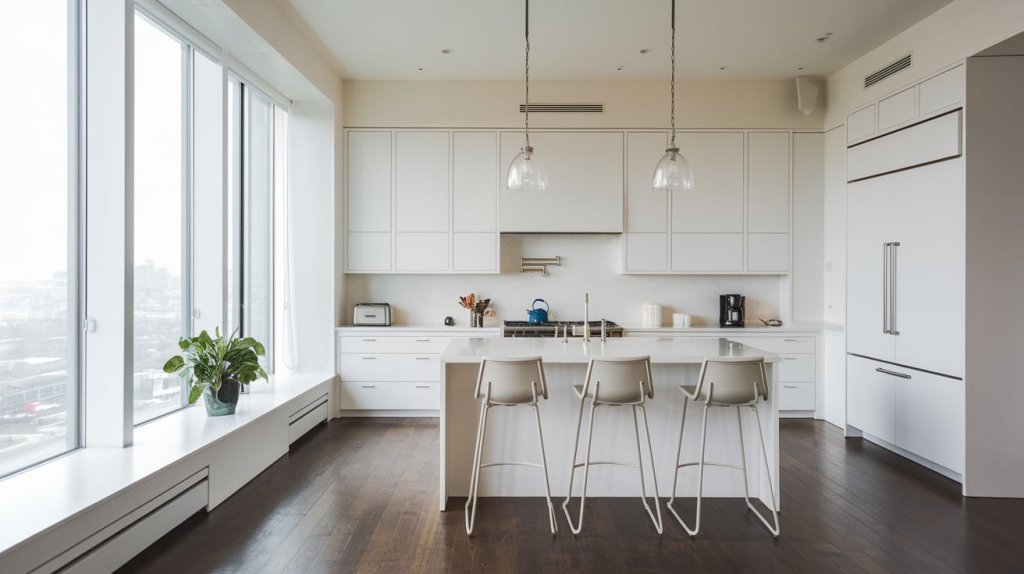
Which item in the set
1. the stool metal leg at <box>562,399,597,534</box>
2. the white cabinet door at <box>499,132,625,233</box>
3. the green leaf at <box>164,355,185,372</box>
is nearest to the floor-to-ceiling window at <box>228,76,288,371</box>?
the green leaf at <box>164,355,185,372</box>

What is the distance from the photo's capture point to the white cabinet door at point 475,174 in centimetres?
558

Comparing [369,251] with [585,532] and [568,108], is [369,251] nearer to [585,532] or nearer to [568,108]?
[568,108]

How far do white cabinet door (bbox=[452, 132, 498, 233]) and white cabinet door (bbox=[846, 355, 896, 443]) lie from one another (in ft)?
11.5

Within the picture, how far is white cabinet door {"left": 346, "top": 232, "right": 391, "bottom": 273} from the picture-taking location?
18.4 feet

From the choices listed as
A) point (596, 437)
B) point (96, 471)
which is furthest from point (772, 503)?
point (96, 471)

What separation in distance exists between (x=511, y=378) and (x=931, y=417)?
10.1ft

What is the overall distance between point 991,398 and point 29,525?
5.09m

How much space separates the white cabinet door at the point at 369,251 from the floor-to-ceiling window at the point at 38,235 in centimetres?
280

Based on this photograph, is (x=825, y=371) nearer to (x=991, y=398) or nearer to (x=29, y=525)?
(x=991, y=398)

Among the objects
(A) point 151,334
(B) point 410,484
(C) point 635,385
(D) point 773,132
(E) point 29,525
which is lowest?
(B) point 410,484

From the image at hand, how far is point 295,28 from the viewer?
4.38 m

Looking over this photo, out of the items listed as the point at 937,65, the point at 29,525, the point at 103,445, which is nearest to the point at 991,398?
the point at 937,65

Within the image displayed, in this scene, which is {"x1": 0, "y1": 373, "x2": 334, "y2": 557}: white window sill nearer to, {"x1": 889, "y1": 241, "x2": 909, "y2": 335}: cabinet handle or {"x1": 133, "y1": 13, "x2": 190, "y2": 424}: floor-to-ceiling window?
{"x1": 133, "y1": 13, "x2": 190, "y2": 424}: floor-to-ceiling window

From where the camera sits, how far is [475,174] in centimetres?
559
